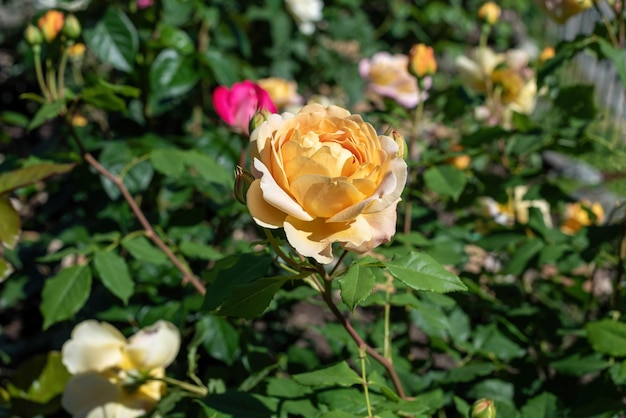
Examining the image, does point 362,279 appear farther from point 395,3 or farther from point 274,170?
point 395,3

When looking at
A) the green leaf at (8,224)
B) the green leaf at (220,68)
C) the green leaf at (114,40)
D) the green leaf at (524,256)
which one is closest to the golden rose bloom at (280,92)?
the green leaf at (220,68)

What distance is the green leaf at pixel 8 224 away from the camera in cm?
94

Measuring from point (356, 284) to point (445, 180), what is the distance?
0.63m

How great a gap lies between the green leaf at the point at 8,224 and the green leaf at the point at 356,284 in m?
0.50

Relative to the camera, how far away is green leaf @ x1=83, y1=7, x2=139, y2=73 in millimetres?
1476

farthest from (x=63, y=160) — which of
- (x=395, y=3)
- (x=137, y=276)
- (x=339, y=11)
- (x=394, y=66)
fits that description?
(x=395, y=3)

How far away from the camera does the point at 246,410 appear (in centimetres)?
84

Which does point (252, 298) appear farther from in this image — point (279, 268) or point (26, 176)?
point (279, 268)

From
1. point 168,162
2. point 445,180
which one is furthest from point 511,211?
point 168,162

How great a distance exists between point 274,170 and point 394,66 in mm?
996

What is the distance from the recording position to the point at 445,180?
1240 mm

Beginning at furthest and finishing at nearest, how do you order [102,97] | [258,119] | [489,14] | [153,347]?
[489,14]
[102,97]
[153,347]
[258,119]

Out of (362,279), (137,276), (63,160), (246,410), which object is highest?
(362,279)

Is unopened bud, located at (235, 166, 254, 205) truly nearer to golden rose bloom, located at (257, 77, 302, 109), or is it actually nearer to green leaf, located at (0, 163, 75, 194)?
green leaf, located at (0, 163, 75, 194)
